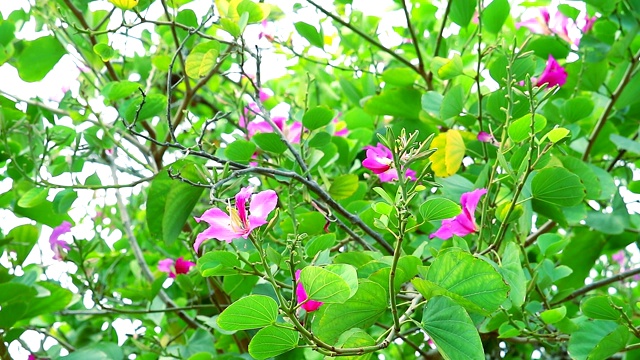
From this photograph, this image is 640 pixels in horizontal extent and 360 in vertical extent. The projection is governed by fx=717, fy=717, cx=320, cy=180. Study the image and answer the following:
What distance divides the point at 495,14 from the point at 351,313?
27.0 inches

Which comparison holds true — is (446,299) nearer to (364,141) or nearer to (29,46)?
(364,141)

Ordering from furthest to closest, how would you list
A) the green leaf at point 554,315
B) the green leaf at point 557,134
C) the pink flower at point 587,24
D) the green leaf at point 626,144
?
the pink flower at point 587,24 < the green leaf at point 626,144 < the green leaf at point 554,315 < the green leaf at point 557,134

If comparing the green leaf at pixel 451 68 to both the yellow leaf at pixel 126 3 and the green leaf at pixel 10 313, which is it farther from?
the green leaf at pixel 10 313

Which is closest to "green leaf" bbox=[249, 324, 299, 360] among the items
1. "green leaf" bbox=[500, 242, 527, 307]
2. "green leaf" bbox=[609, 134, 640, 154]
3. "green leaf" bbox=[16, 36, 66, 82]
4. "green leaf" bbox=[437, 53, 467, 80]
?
"green leaf" bbox=[500, 242, 527, 307]

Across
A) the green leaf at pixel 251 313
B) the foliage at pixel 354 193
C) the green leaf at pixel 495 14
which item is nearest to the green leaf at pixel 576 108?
the foliage at pixel 354 193

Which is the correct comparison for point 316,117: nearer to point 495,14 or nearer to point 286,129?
point 286,129

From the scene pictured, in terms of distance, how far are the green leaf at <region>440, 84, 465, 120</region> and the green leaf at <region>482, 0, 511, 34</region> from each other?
0.82 ft

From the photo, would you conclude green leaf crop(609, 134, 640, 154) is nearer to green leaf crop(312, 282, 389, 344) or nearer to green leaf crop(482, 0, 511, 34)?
green leaf crop(482, 0, 511, 34)

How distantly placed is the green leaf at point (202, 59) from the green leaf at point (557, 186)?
0.38 metres

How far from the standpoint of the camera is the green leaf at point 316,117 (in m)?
0.91

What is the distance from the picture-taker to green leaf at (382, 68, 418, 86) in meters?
1.10

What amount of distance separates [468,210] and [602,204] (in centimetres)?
68

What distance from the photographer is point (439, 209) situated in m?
0.64

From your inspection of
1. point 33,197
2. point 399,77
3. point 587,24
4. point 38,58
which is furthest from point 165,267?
point 587,24
